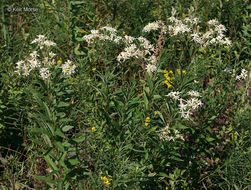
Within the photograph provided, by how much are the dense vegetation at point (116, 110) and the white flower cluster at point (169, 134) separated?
0.01 metres

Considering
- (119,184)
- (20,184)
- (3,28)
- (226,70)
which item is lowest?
(20,184)

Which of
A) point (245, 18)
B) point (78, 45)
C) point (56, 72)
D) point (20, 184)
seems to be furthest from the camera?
point (245, 18)

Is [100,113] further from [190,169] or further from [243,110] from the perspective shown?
[243,110]

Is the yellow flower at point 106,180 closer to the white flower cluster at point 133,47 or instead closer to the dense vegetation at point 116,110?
the dense vegetation at point 116,110

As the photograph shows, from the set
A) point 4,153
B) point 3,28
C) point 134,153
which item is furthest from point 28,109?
point 3,28

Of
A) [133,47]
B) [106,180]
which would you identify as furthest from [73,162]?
[133,47]

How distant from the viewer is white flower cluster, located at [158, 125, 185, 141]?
2.34m

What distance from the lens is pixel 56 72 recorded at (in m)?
2.40

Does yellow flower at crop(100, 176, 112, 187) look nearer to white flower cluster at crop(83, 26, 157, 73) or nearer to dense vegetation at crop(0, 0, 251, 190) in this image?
dense vegetation at crop(0, 0, 251, 190)

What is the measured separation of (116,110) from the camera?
2.54 m

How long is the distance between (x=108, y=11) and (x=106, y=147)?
2783 mm

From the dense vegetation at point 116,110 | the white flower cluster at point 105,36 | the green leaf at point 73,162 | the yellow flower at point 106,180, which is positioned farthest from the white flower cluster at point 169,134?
the white flower cluster at point 105,36

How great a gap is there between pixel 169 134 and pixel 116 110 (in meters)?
0.52

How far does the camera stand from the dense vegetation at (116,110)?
7.65ft
